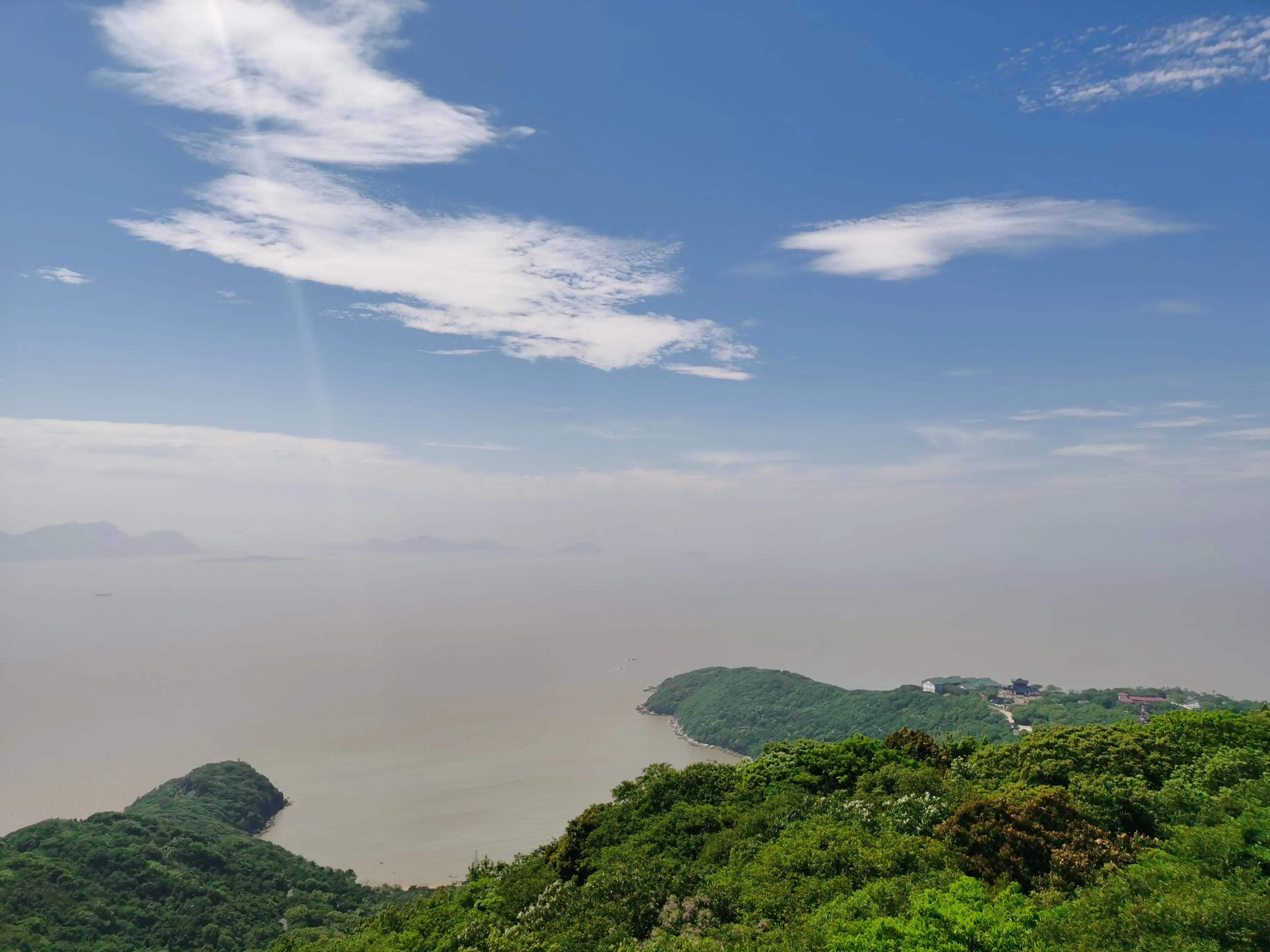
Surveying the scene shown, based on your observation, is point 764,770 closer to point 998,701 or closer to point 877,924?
point 877,924

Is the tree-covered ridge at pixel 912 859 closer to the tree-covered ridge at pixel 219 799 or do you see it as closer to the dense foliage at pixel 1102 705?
the tree-covered ridge at pixel 219 799

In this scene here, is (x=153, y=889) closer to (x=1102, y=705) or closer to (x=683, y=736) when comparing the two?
(x=683, y=736)

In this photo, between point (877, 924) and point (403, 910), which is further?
point (403, 910)

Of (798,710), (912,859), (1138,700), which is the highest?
(912,859)

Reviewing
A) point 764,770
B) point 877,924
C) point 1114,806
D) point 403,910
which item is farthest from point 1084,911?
point 403,910

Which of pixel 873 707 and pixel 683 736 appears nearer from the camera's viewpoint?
pixel 873 707

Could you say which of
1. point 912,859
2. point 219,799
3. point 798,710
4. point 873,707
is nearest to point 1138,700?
point 873,707
